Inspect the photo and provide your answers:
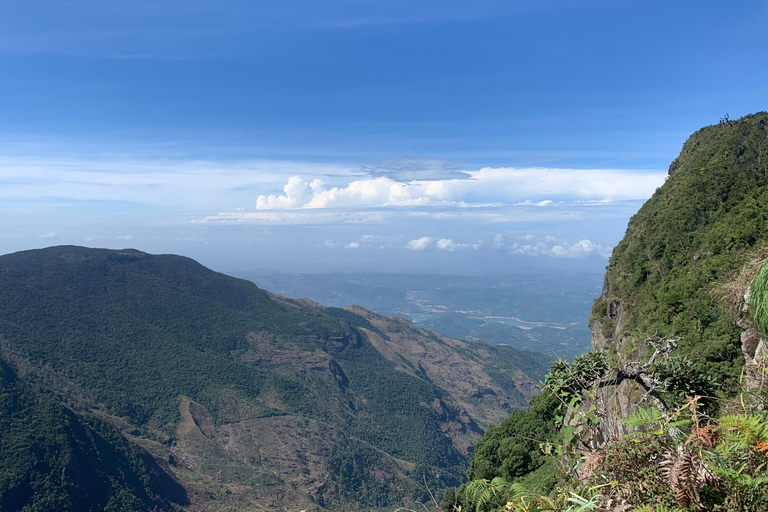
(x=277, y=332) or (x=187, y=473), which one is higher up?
(x=277, y=332)

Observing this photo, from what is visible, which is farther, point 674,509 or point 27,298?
point 27,298

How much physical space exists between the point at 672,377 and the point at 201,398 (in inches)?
4967

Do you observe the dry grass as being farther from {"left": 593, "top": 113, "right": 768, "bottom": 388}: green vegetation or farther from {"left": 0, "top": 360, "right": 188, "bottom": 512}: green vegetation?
{"left": 0, "top": 360, "right": 188, "bottom": 512}: green vegetation

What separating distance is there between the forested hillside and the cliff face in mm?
125

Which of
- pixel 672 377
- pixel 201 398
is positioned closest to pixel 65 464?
pixel 201 398

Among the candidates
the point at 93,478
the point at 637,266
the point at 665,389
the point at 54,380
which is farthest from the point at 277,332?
the point at 665,389

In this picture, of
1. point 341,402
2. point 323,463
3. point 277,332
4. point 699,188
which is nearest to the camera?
point 699,188

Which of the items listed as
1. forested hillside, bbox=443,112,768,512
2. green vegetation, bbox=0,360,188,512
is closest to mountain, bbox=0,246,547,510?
green vegetation, bbox=0,360,188,512

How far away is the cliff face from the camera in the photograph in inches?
801

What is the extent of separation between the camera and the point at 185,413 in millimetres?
107375

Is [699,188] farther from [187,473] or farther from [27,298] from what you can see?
[27,298]

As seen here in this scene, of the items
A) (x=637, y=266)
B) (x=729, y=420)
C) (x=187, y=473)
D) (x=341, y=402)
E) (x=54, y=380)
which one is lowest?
(x=341, y=402)

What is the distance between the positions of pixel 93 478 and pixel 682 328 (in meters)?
87.0

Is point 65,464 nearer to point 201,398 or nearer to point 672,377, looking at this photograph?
point 201,398
